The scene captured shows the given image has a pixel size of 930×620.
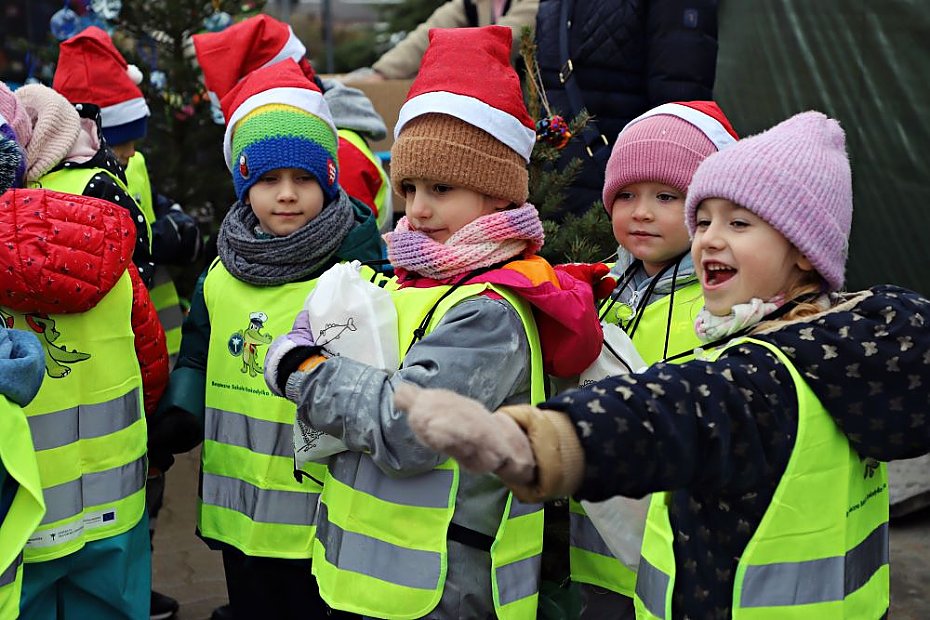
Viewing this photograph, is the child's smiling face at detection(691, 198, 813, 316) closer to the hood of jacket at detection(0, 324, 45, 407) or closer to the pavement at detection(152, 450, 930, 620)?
the hood of jacket at detection(0, 324, 45, 407)

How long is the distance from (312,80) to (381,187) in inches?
22.5

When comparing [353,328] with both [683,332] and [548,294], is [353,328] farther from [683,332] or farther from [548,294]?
[683,332]

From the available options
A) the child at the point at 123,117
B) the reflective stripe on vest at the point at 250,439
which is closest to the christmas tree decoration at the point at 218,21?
the child at the point at 123,117

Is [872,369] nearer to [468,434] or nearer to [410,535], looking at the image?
[468,434]

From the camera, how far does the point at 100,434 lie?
326 centimetres

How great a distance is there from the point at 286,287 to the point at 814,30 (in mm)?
3826

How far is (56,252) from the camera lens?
10.00 ft

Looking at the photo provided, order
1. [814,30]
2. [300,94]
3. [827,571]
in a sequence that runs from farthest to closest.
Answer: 1. [814,30]
2. [300,94]
3. [827,571]

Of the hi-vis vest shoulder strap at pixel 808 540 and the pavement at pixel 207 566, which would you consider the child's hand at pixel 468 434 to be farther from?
the pavement at pixel 207 566

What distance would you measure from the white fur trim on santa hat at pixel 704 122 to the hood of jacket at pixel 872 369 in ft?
3.55

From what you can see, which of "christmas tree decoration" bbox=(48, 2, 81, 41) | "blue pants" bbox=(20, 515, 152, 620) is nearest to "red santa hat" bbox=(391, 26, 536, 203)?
"blue pants" bbox=(20, 515, 152, 620)

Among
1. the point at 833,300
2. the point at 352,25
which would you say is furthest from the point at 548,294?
the point at 352,25

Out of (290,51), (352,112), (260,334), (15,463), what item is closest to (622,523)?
(260,334)

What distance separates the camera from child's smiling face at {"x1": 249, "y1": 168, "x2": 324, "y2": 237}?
343cm
